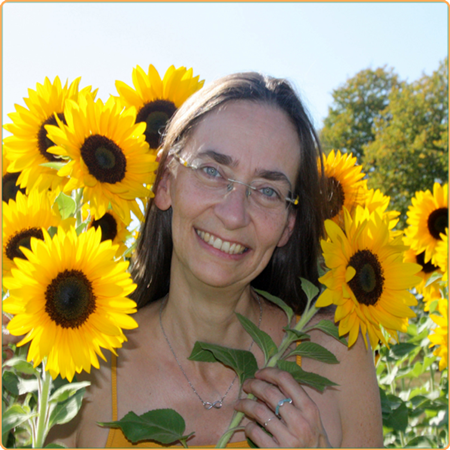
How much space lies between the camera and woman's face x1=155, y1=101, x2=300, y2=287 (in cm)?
201

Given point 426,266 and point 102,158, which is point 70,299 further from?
point 426,266

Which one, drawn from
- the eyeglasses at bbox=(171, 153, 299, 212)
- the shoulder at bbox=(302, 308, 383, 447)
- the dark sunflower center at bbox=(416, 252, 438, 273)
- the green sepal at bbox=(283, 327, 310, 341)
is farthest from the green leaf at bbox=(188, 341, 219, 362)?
the dark sunflower center at bbox=(416, 252, 438, 273)

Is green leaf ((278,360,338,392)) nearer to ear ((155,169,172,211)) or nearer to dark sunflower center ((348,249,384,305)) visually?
dark sunflower center ((348,249,384,305))

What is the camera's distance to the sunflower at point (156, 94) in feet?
7.43

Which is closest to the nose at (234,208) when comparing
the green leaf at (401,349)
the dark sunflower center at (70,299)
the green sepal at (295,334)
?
the green sepal at (295,334)

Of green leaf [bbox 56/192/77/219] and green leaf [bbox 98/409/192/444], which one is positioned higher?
green leaf [bbox 56/192/77/219]

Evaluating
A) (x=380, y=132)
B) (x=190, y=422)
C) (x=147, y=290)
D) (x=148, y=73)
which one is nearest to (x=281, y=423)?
(x=190, y=422)

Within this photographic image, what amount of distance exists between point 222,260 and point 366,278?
601 millimetres

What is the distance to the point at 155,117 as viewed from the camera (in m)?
2.36

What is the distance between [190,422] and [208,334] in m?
0.37

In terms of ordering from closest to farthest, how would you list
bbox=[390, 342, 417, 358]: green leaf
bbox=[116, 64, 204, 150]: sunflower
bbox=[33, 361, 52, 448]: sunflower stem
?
1. bbox=[33, 361, 52, 448]: sunflower stem
2. bbox=[116, 64, 204, 150]: sunflower
3. bbox=[390, 342, 417, 358]: green leaf

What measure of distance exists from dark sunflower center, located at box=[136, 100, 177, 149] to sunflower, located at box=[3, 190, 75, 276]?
0.79m

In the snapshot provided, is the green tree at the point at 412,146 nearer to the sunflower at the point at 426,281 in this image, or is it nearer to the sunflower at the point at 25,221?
the sunflower at the point at 426,281

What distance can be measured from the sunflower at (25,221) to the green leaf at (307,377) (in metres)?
0.76
